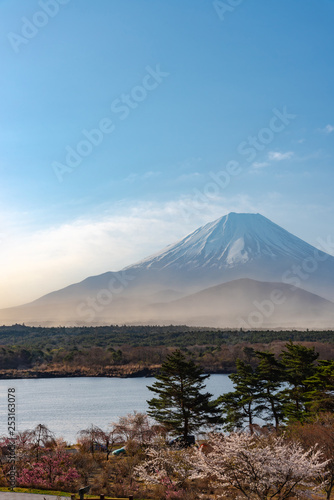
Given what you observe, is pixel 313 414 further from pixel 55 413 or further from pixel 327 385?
pixel 55 413

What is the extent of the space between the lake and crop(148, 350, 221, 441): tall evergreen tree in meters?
7.58

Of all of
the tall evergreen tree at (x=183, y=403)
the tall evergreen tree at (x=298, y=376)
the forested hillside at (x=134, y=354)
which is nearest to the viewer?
the tall evergreen tree at (x=183, y=403)

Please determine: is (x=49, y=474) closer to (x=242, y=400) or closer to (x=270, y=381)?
(x=242, y=400)

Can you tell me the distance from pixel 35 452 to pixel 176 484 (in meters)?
6.61

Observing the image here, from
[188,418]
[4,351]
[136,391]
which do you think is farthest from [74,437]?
[4,351]

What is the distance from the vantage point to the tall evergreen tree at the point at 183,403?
74.6ft

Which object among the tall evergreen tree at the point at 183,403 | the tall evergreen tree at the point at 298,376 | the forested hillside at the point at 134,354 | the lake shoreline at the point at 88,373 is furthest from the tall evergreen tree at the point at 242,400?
the lake shoreline at the point at 88,373

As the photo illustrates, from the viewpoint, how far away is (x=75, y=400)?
47.4 meters

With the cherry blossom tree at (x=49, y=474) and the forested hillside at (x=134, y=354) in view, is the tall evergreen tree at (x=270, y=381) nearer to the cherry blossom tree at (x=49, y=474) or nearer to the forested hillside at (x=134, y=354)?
the cherry blossom tree at (x=49, y=474)

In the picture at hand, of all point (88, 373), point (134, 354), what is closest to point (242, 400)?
point (88, 373)

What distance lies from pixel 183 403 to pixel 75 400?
1085 inches

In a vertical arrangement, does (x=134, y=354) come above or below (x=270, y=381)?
below

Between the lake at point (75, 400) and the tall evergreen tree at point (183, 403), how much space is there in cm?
758

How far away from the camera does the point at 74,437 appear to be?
28.9 m
